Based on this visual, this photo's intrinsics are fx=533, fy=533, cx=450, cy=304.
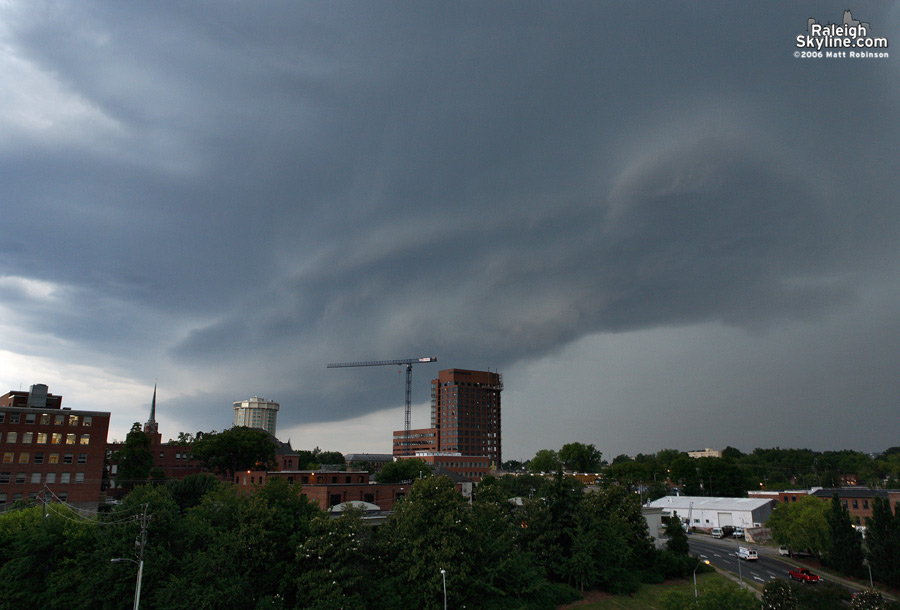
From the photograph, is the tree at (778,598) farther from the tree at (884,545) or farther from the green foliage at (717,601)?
the tree at (884,545)

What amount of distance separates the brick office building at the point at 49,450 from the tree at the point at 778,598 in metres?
115

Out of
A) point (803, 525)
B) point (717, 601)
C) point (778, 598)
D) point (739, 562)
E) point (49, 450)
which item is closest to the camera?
point (717, 601)

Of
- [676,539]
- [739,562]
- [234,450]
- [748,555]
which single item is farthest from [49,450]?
[748,555]

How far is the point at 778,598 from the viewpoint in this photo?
4256 centimetres

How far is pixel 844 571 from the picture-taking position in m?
74.2

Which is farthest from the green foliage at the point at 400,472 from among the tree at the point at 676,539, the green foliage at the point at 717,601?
the green foliage at the point at 717,601

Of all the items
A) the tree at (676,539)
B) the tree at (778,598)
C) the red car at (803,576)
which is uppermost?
the tree at (778,598)

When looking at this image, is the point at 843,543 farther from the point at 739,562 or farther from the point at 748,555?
the point at 739,562

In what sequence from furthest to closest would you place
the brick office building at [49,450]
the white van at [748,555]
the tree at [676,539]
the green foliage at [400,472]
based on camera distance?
1. the green foliage at [400,472]
2. the brick office building at [49,450]
3. the white van at [748,555]
4. the tree at [676,539]

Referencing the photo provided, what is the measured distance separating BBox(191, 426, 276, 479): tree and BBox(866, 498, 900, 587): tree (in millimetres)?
121191

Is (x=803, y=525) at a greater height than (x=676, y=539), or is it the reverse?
(x=803, y=525)

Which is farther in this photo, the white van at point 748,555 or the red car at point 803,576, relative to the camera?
the white van at point 748,555

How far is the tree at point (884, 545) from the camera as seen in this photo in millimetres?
67250

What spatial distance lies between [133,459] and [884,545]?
Result: 140200 millimetres
